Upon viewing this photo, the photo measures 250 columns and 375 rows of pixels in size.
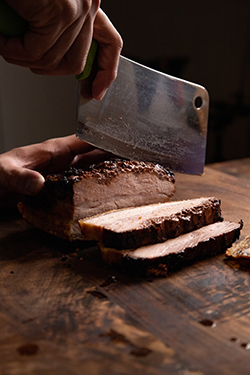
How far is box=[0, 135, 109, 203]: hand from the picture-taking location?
8.80ft

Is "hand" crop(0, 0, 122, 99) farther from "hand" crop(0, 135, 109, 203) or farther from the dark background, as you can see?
the dark background

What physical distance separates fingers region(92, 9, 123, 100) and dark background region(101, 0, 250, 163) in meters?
2.46

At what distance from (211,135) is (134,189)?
3613mm

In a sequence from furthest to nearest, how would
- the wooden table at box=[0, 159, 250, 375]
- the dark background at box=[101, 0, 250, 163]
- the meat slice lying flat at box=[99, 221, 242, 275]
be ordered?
the dark background at box=[101, 0, 250, 163]
the meat slice lying flat at box=[99, 221, 242, 275]
the wooden table at box=[0, 159, 250, 375]

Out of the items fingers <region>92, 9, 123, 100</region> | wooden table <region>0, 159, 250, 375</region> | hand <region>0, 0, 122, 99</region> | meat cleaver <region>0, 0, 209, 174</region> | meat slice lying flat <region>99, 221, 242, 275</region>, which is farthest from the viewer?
meat cleaver <region>0, 0, 209, 174</region>

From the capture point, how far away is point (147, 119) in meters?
3.29

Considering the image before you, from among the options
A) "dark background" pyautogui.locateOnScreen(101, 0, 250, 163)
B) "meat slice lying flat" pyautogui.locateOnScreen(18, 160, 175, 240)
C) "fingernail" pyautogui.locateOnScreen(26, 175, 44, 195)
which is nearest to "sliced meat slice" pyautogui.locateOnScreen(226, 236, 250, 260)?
"meat slice lying flat" pyautogui.locateOnScreen(18, 160, 175, 240)

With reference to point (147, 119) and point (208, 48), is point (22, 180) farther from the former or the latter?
point (208, 48)

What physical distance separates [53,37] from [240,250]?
164 cm

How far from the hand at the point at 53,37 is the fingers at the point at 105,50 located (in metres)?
0.56

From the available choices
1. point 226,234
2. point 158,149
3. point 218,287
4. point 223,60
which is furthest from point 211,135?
point 218,287

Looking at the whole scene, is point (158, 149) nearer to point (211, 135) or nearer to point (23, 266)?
point (23, 266)

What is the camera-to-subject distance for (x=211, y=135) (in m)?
6.18

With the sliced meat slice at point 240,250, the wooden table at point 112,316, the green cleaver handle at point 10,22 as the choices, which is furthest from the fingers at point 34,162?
the sliced meat slice at point 240,250
